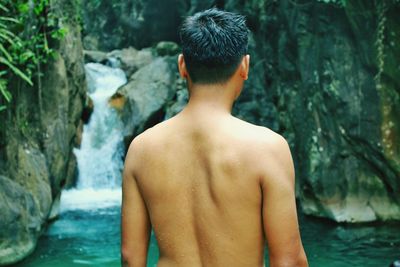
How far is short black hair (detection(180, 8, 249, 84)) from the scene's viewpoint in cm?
191

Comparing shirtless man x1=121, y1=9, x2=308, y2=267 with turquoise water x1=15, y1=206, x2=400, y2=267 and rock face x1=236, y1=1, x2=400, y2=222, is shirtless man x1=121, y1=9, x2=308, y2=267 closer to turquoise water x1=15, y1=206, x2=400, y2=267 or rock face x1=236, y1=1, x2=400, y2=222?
turquoise water x1=15, y1=206, x2=400, y2=267

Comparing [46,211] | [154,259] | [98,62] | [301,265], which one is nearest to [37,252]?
[46,211]

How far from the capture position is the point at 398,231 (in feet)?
29.2

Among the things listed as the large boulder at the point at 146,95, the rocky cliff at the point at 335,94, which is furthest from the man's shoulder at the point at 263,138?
the large boulder at the point at 146,95

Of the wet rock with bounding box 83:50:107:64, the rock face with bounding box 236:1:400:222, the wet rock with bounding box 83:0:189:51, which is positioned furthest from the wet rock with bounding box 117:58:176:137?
the wet rock with bounding box 83:0:189:51

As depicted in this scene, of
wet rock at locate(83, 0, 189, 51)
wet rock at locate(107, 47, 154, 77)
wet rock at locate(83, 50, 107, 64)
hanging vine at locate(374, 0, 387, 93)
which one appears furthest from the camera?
wet rock at locate(83, 0, 189, 51)

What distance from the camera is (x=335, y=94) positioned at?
948 centimetres

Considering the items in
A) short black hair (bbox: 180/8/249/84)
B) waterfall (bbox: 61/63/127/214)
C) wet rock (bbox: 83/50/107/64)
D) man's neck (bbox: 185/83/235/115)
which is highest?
short black hair (bbox: 180/8/249/84)

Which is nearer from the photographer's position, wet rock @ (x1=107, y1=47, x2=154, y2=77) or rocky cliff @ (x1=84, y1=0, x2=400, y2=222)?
rocky cliff @ (x1=84, y1=0, x2=400, y2=222)

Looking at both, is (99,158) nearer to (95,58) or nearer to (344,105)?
(95,58)

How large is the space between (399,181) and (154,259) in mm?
3899

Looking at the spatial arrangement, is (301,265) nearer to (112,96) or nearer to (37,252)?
(37,252)

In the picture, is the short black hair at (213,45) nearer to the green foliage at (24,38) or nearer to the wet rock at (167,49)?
the green foliage at (24,38)

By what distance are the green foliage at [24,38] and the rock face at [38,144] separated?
0.96ft
